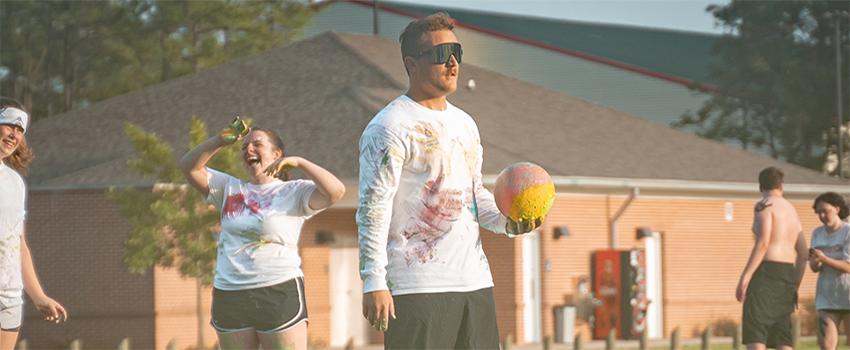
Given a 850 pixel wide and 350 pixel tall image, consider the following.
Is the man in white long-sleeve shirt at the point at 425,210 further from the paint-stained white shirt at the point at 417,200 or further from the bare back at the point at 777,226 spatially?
the bare back at the point at 777,226

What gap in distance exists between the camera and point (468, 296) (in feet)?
25.1

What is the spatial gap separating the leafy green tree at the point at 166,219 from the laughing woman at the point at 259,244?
20.1m

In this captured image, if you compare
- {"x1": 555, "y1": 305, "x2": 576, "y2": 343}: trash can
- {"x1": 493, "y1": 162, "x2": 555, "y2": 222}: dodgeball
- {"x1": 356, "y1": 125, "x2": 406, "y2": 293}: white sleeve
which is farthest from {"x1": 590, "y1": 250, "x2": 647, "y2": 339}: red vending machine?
{"x1": 356, "y1": 125, "x2": 406, "y2": 293}: white sleeve

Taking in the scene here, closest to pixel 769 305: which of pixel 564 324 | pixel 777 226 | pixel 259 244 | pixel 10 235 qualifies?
pixel 777 226

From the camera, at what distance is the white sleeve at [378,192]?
7.43m

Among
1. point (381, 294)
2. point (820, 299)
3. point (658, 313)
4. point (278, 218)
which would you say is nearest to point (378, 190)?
point (381, 294)

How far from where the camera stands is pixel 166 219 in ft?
101

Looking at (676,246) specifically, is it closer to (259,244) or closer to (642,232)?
(642,232)

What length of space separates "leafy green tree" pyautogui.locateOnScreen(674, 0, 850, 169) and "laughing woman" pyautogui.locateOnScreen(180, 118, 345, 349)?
48190 mm

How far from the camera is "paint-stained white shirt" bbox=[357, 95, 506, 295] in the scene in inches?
294

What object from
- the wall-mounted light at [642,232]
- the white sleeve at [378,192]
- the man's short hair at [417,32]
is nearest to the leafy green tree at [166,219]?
the wall-mounted light at [642,232]

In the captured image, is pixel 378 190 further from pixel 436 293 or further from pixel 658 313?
pixel 658 313

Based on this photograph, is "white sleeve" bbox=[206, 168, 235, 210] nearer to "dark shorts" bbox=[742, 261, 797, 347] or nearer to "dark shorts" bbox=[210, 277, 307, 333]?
"dark shorts" bbox=[210, 277, 307, 333]

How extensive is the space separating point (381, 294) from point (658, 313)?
30.7 meters
